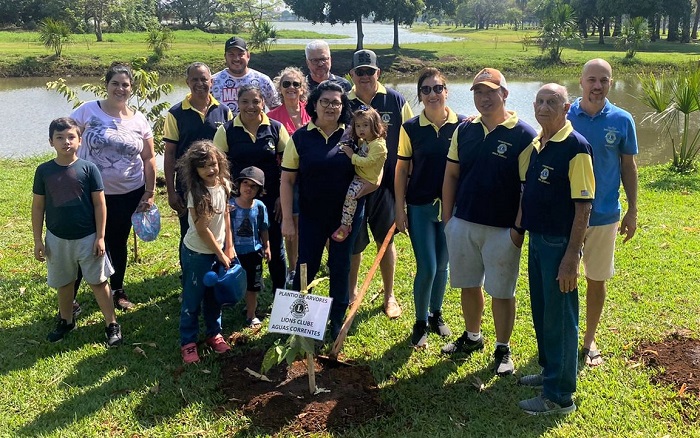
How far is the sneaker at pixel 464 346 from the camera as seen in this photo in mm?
4457

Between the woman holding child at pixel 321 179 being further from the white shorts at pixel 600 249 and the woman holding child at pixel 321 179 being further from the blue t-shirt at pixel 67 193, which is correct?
the white shorts at pixel 600 249

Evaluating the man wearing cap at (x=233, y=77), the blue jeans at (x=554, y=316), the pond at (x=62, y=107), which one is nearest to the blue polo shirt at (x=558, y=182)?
the blue jeans at (x=554, y=316)

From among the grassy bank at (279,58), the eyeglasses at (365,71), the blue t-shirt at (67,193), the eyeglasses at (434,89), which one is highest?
the grassy bank at (279,58)

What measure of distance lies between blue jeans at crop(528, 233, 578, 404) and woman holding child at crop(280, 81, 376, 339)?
134 centimetres

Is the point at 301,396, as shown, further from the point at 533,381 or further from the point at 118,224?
the point at 118,224

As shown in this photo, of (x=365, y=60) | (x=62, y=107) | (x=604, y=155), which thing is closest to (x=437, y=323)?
(x=604, y=155)

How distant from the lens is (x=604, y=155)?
4035 millimetres

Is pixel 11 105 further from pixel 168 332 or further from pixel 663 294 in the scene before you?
pixel 663 294

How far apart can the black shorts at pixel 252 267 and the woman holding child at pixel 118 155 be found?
1100 mm

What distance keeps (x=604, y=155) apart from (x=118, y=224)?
398 centimetres

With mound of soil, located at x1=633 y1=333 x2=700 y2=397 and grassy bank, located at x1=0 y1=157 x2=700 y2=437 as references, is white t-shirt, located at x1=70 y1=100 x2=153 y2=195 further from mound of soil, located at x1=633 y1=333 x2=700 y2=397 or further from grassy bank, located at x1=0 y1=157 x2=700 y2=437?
mound of soil, located at x1=633 y1=333 x2=700 y2=397

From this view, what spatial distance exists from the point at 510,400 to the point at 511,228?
1.15 meters

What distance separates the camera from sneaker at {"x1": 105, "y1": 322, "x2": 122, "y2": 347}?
180 inches

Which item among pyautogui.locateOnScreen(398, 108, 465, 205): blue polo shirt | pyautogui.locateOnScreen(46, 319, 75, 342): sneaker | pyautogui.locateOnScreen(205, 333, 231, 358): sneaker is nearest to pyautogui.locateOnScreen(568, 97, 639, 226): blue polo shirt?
pyautogui.locateOnScreen(398, 108, 465, 205): blue polo shirt
